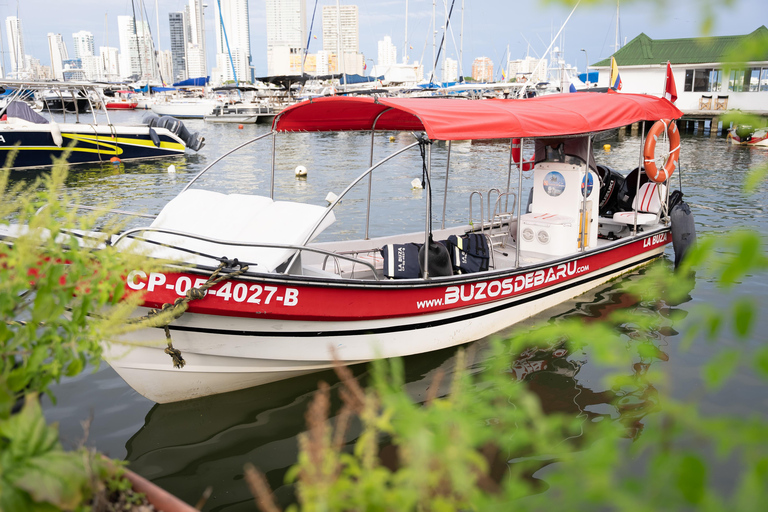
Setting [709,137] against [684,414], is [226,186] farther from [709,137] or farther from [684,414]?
[709,137]

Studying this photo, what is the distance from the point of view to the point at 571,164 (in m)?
8.16

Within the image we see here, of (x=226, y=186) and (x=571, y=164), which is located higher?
(x=571, y=164)

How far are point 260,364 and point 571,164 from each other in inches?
201

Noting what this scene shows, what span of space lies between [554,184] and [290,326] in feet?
15.2

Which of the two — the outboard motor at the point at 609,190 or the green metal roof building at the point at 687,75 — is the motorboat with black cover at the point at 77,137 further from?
the green metal roof building at the point at 687,75

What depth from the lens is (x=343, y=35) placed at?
5884 cm

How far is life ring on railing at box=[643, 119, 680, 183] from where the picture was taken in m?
8.50

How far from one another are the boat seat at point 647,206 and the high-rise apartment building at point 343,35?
116ft

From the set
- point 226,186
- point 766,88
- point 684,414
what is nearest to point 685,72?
point 766,88

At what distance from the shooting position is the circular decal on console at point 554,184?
27.0 feet

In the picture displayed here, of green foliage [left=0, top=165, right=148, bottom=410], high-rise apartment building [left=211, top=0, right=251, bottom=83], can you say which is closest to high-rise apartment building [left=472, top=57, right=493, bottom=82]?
high-rise apartment building [left=211, top=0, right=251, bottom=83]

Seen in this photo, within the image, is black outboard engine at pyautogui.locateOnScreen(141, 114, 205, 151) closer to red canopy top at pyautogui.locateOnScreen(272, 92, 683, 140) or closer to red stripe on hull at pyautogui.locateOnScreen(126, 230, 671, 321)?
red canopy top at pyautogui.locateOnScreen(272, 92, 683, 140)

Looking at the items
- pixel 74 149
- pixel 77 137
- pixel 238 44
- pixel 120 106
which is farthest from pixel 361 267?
pixel 238 44

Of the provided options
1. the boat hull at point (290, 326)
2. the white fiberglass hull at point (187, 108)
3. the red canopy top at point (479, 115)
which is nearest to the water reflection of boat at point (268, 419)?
the boat hull at point (290, 326)
